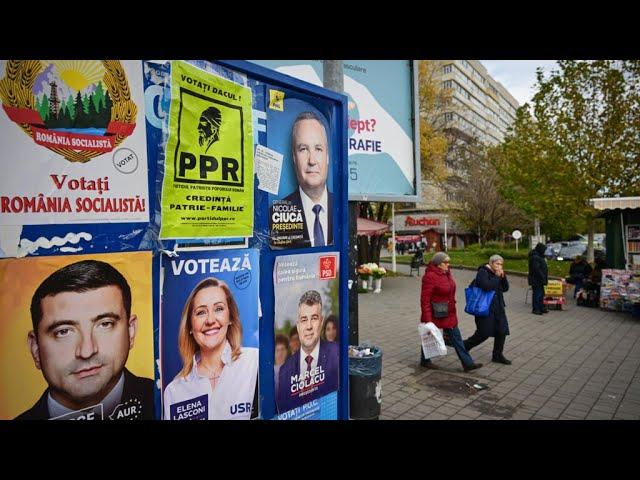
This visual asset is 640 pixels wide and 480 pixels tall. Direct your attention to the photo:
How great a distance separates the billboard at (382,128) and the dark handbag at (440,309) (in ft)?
5.40

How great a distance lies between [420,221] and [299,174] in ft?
143

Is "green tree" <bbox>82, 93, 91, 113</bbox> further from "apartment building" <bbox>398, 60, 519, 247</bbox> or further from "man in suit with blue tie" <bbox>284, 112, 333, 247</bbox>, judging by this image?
"apartment building" <bbox>398, 60, 519, 247</bbox>

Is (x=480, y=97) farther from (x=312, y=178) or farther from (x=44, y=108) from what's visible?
(x=44, y=108)

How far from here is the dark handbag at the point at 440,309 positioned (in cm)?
677

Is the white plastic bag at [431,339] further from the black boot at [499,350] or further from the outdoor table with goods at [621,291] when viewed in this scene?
the outdoor table with goods at [621,291]

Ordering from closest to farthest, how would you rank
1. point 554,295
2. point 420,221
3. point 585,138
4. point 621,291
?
1. point 621,291
2. point 554,295
3. point 585,138
4. point 420,221

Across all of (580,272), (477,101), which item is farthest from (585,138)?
(477,101)

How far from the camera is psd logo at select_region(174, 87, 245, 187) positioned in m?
2.74

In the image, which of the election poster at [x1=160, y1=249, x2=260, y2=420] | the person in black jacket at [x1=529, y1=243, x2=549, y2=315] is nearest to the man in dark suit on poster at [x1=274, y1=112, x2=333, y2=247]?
the election poster at [x1=160, y1=249, x2=260, y2=420]

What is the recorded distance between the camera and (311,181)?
11.9ft

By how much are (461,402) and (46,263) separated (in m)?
5.04

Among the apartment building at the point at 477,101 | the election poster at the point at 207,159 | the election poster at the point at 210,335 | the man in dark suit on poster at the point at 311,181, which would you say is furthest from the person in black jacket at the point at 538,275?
the apartment building at the point at 477,101

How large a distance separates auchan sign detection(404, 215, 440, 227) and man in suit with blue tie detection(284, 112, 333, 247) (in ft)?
139
